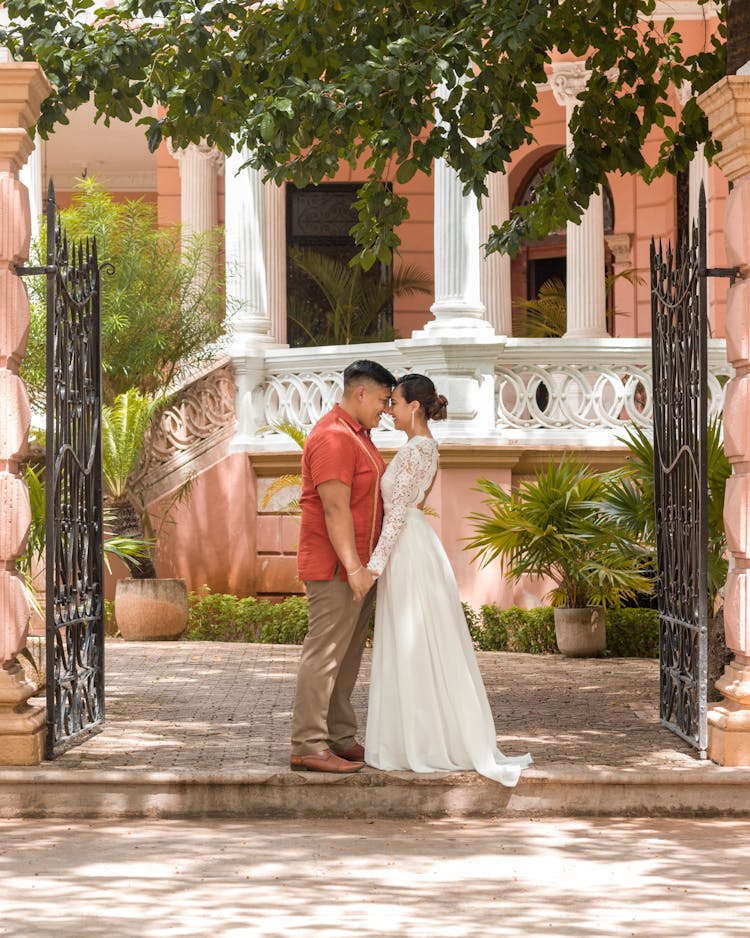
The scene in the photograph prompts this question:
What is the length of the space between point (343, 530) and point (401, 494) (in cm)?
39

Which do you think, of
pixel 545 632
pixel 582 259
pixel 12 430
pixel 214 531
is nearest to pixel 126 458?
pixel 214 531

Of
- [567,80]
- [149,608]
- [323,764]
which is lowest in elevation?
[149,608]

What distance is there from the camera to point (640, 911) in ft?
17.3

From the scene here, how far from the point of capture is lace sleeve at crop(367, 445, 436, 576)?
725 cm

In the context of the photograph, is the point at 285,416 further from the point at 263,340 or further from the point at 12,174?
the point at 12,174

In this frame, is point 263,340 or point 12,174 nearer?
point 12,174

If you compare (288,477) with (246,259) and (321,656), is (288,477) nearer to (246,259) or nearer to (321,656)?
(246,259)

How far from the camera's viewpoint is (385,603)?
727cm

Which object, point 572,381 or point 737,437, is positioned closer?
point 737,437

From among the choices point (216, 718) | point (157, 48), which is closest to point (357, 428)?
point (216, 718)

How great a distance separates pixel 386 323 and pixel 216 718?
12.4 meters

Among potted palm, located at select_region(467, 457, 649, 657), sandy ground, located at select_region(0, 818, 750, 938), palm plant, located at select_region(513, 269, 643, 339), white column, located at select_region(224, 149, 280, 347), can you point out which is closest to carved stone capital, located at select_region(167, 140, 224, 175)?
white column, located at select_region(224, 149, 280, 347)

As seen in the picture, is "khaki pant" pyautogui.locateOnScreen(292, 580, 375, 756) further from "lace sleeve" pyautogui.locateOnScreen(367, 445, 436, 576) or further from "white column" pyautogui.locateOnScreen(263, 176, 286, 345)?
"white column" pyautogui.locateOnScreen(263, 176, 286, 345)

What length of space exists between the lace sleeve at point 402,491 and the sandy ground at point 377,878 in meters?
1.26
